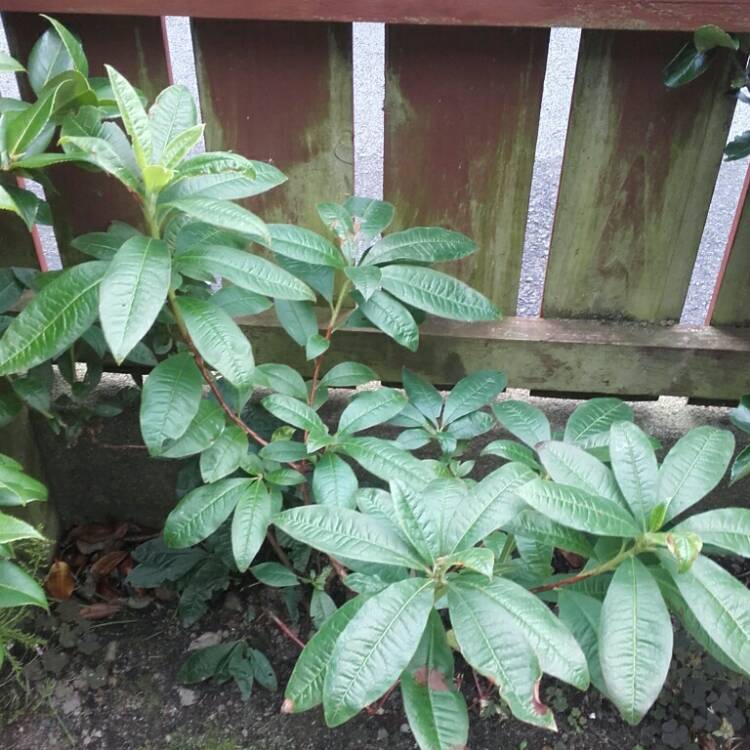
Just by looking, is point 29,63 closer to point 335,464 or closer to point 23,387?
point 23,387

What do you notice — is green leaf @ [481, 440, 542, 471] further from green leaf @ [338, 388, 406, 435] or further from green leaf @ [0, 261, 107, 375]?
green leaf @ [0, 261, 107, 375]

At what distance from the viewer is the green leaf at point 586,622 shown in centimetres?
125

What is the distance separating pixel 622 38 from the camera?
153cm

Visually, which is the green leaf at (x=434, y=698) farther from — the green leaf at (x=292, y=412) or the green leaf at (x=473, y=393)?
the green leaf at (x=473, y=393)

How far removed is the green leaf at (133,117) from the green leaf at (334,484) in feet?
2.13

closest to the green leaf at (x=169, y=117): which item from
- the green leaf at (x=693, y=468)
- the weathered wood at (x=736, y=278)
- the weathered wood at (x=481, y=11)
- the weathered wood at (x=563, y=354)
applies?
the weathered wood at (x=481, y=11)

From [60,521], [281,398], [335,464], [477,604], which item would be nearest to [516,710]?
[477,604]

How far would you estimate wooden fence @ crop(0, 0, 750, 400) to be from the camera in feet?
4.93

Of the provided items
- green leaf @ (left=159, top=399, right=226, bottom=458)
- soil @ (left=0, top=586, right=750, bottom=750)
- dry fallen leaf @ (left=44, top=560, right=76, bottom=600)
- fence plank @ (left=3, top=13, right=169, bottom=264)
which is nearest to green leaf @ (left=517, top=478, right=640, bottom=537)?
green leaf @ (left=159, top=399, right=226, bottom=458)

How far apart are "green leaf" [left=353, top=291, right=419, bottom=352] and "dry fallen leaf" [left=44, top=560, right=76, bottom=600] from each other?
118cm

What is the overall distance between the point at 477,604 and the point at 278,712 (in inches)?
39.1

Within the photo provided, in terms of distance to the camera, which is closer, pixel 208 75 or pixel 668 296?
pixel 208 75

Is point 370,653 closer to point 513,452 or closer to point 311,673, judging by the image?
point 311,673

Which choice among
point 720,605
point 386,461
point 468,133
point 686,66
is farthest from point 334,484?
point 686,66
